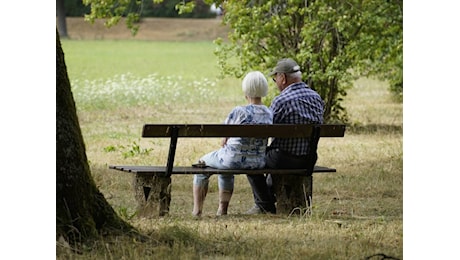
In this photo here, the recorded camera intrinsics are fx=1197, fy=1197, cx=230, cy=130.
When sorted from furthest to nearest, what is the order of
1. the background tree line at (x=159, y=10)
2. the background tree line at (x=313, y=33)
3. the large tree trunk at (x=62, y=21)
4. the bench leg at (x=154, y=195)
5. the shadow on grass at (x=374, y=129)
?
the background tree line at (x=159, y=10) < the large tree trunk at (x=62, y=21) < the shadow on grass at (x=374, y=129) < the background tree line at (x=313, y=33) < the bench leg at (x=154, y=195)

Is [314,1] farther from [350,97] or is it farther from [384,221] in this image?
[350,97]

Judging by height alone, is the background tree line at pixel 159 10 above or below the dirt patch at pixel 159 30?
above

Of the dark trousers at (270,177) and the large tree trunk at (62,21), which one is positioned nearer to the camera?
the dark trousers at (270,177)

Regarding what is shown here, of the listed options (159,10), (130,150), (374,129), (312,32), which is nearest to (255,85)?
(130,150)

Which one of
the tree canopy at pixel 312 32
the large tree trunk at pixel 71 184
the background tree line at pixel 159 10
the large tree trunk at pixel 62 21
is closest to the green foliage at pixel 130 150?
the tree canopy at pixel 312 32

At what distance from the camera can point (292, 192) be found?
31.3ft

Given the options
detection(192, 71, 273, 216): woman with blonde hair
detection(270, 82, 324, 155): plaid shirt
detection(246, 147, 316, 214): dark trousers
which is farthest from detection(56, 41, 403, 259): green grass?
detection(270, 82, 324, 155): plaid shirt

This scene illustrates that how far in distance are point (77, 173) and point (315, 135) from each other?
2.57 meters

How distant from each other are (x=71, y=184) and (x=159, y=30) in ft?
192

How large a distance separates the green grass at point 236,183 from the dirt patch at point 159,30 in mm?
27782

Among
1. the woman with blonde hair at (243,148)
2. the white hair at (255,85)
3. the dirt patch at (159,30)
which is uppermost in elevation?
the white hair at (255,85)

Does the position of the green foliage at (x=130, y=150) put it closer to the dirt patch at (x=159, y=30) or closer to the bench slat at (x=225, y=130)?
the bench slat at (x=225, y=130)

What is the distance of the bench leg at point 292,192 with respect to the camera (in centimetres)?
948

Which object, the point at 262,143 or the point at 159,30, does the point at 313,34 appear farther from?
the point at 159,30
